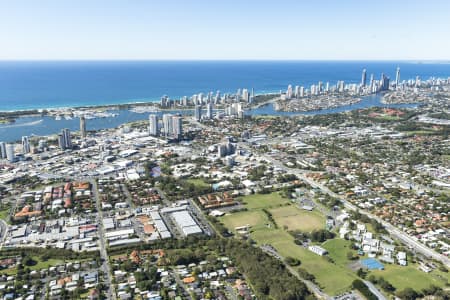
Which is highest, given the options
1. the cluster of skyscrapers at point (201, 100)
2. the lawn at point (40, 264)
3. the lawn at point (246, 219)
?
the cluster of skyscrapers at point (201, 100)

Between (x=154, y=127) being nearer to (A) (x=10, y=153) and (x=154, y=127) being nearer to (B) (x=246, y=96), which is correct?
(A) (x=10, y=153)

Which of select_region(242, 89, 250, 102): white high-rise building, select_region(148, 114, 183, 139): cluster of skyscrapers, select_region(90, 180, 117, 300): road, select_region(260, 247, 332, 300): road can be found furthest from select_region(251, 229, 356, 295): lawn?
select_region(242, 89, 250, 102): white high-rise building

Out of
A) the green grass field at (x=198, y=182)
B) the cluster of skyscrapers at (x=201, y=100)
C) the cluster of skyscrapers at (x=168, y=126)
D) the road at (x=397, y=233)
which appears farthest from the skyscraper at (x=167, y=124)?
the road at (x=397, y=233)

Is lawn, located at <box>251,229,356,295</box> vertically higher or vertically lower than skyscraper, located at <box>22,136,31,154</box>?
lower

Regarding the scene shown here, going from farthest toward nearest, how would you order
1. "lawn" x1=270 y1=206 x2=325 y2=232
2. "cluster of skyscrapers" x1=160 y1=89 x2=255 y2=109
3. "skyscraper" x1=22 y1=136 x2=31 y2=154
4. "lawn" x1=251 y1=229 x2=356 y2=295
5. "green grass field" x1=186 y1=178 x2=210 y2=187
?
"cluster of skyscrapers" x1=160 y1=89 x2=255 y2=109
"skyscraper" x1=22 y1=136 x2=31 y2=154
"green grass field" x1=186 y1=178 x2=210 y2=187
"lawn" x1=270 y1=206 x2=325 y2=232
"lawn" x1=251 y1=229 x2=356 y2=295

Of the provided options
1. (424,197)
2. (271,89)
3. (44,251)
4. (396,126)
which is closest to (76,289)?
(44,251)

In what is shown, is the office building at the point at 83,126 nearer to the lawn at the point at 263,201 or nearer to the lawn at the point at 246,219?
the lawn at the point at 263,201

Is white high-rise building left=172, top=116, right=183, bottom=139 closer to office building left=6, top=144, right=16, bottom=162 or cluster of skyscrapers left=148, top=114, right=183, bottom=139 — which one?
cluster of skyscrapers left=148, top=114, right=183, bottom=139
